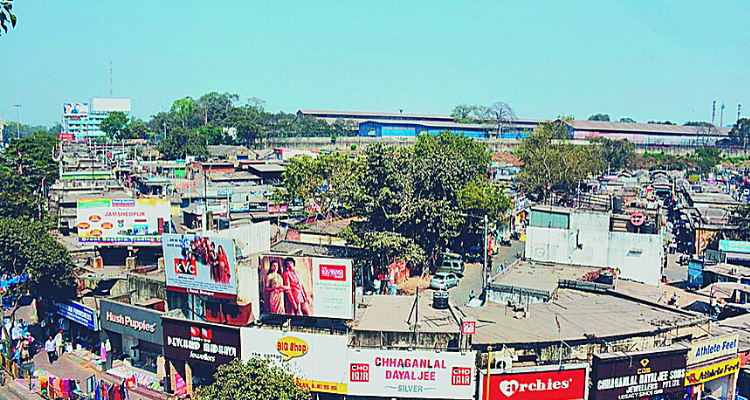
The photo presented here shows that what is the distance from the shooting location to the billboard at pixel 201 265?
2147 cm

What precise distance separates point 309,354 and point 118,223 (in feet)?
56.1

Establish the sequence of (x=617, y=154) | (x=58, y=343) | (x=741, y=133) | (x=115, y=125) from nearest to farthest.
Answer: (x=58, y=343), (x=617, y=154), (x=741, y=133), (x=115, y=125)

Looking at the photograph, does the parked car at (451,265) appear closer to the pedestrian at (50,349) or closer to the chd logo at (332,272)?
the chd logo at (332,272)

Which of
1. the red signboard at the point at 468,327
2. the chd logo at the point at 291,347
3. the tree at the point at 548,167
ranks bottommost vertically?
the chd logo at the point at 291,347

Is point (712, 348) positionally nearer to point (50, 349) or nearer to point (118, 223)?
point (50, 349)

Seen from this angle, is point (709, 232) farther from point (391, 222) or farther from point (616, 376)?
point (616, 376)

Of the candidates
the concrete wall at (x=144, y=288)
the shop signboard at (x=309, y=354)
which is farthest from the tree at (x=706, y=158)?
the shop signboard at (x=309, y=354)

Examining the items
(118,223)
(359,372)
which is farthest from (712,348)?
(118,223)

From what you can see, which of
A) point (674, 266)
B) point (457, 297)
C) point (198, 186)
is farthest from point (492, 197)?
point (198, 186)

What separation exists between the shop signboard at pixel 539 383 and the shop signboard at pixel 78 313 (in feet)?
55.2

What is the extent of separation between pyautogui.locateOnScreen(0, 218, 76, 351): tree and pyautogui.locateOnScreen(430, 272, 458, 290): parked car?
57.1ft

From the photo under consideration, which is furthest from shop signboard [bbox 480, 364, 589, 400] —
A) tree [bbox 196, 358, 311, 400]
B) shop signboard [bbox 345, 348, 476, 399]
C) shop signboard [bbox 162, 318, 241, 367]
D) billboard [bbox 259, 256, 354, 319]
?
shop signboard [bbox 162, 318, 241, 367]

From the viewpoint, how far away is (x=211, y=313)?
22.1 metres

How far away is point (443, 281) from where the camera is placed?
32.6m
